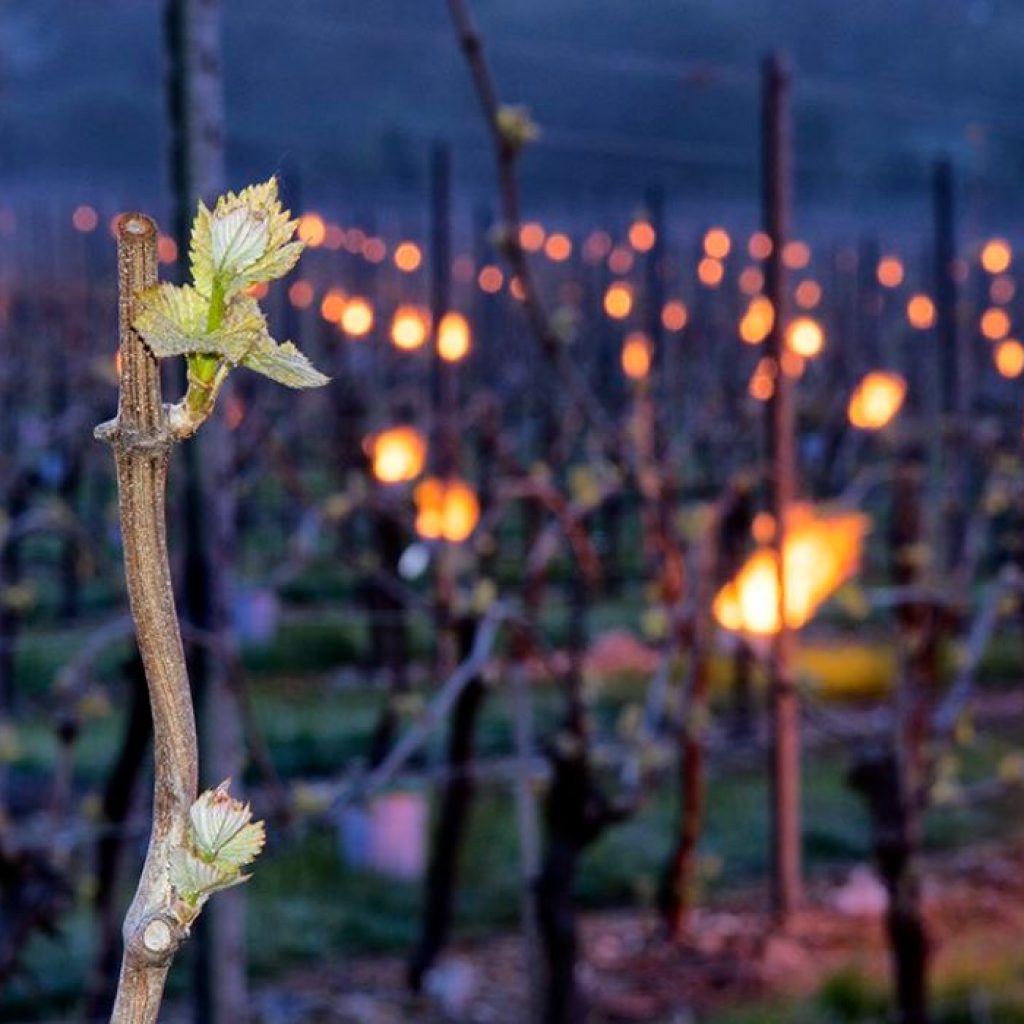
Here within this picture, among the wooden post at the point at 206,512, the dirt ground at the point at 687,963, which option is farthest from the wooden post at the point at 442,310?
the wooden post at the point at 206,512

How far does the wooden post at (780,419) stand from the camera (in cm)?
496

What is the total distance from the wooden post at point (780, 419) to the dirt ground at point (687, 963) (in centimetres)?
20

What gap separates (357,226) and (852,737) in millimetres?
16408

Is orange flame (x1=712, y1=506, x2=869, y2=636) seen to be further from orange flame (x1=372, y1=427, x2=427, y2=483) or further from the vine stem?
the vine stem

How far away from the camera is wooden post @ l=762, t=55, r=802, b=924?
4.96 meters

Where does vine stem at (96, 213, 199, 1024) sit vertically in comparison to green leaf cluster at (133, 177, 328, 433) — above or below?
below

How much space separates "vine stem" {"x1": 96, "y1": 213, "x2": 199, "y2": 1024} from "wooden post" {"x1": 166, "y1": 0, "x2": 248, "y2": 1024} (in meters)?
2.13

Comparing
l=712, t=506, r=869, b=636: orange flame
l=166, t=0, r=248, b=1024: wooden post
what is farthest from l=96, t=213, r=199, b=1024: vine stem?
l=712, t=506, r=869, b=636: orange flame

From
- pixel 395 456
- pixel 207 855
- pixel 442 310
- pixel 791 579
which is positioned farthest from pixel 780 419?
pixel 207 855

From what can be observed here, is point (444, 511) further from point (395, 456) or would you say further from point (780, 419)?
point (780, 419)

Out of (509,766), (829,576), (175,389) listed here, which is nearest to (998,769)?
(829,576)

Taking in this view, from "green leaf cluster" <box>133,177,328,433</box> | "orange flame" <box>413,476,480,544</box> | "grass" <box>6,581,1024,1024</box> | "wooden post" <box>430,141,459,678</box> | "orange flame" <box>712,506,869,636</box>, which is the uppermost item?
"wooden post" <box>430,141,459,678</box>

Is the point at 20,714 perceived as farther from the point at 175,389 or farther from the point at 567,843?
the point at 175,389

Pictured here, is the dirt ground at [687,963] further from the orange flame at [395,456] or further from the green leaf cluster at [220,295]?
the green leaf cluster at [220,295]
